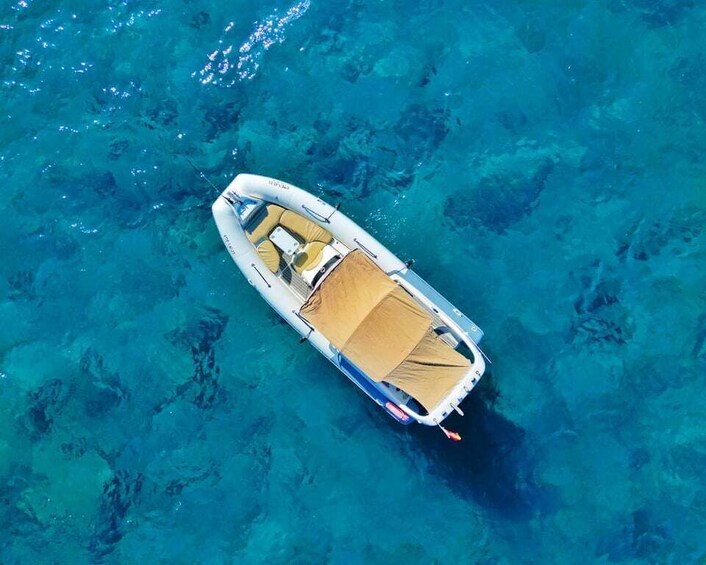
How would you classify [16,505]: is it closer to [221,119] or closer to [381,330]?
[381,330]

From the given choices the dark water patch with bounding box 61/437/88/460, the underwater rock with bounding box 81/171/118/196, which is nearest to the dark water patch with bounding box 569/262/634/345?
the underwater rock with bounding box 81/171/118/196

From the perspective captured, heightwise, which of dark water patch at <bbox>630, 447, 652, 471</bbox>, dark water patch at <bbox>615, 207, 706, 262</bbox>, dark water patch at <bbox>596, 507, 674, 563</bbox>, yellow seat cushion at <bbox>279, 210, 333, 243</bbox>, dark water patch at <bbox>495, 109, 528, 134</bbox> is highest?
dark water patch at <bbox>495, 109, 528, 134</bbox>

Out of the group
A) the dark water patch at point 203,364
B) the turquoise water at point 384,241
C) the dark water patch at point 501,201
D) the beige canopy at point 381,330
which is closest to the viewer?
the beige canopy at point 381,330

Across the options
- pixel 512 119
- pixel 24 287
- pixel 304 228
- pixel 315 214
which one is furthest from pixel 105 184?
pixel 512 119

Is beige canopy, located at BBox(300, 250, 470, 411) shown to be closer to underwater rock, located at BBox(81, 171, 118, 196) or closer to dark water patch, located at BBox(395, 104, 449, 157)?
dark water patch, located at BBox(395, 104, 449, 157)

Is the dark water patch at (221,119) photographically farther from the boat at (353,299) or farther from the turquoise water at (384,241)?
the boat at (353,299)

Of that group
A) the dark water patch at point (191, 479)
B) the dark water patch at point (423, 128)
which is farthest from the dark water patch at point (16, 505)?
the dark water patch at point (423, 128)
